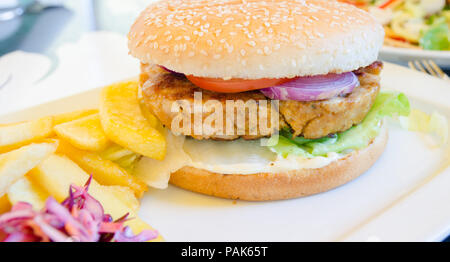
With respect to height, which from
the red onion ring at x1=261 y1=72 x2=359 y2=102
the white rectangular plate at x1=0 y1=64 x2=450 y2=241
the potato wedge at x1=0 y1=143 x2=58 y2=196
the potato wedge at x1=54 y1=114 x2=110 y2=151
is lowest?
the white rectangular plate at x1=0 y1=64 x2=450 y2=241

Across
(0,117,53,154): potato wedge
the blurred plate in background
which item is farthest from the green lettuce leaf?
the blurred plate in background

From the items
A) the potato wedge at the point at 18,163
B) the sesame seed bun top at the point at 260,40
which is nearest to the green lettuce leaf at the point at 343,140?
the sesame seed bun top at the point at 260,40

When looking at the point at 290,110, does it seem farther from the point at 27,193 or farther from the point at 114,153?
the point at 27,193

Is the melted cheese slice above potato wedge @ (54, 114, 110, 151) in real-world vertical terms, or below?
below

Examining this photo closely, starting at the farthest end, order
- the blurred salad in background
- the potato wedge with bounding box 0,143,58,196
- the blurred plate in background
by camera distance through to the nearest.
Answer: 1. the blurred salad in background
2. the blurred plate in background
3. the potato wedge with bounding box 0,143,58,196

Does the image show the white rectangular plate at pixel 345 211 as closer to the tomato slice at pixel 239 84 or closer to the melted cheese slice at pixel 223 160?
the melted cheese slice at pixel 223 160

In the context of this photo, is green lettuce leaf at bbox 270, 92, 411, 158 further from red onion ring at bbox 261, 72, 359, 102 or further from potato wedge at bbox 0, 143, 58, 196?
potato wedge at bbox 0, 143, 58, 196

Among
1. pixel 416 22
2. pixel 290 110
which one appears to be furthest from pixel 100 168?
pixel 416 22
